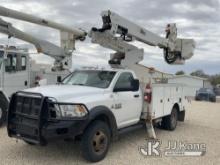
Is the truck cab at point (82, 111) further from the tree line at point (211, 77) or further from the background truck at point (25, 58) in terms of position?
the tree line at point (211, 77)

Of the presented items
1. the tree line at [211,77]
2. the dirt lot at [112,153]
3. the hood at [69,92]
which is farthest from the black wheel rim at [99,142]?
the tree line at [211,77]

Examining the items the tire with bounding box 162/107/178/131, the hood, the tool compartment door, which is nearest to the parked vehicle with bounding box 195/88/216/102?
the tire with bounding box 162/107/178/131

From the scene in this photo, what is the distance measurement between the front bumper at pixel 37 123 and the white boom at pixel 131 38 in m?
3.24

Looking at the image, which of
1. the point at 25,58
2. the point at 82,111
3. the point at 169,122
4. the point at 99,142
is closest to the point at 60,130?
the point at 82,111

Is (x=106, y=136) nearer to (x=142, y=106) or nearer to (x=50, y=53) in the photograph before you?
(x=142, y=106)

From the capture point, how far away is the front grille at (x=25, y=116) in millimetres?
5818

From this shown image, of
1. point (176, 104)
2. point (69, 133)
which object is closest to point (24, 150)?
point (69, 133)

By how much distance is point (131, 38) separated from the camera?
925cm

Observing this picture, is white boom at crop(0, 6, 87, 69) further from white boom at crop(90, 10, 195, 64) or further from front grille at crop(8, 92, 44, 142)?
front grille at crop(8, 92, 44, 142)

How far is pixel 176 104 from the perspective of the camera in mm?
10406

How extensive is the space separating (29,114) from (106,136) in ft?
5.51

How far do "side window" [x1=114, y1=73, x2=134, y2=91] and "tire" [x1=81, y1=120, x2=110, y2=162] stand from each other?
116cm

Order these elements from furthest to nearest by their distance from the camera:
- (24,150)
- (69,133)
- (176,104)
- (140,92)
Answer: (176,104)
(140,92)
(24,150)
(69,133)

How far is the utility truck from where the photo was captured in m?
5.80
